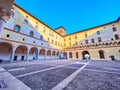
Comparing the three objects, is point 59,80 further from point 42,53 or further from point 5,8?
point 42,53

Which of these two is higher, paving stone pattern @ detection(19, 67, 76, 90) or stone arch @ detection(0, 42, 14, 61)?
stone arch @ detection(0, 42, 14, 61)

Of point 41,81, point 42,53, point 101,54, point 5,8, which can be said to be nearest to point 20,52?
point 42,53

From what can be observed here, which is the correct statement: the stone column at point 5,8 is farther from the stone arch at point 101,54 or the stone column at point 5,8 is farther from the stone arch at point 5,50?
the stone arch at point 101,54

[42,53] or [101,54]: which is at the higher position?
[42,53]

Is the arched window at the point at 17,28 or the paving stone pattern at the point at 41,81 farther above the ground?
the arched window at the point at 17,28

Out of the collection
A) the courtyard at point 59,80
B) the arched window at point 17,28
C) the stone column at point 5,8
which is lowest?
the courtyard at point 59,80

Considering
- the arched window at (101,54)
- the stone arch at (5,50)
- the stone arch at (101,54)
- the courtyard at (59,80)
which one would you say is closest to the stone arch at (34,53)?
the stone arch at (5,50)

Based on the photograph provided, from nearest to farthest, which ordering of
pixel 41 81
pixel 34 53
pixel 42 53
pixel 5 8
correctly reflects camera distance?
1. pixel 5 8
2. pixel 41 81
3. pixel 34 53
4. pixel 42 53

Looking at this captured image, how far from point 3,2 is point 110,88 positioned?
218 inches

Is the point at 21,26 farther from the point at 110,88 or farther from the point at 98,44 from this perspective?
the point at 98,44

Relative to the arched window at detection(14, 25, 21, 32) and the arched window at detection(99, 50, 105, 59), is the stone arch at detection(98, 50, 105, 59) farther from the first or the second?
the arched window at detection(14, 25, 21, 32)

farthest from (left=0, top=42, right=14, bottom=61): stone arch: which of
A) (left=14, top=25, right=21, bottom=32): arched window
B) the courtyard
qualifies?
the courtyard

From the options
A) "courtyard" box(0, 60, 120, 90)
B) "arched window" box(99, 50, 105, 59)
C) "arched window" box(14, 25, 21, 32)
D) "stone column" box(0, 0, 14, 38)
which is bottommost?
"courtyard" box(0, 60, 120, 90)

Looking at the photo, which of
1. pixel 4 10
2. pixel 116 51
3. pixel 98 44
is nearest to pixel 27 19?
pixel 4 10
